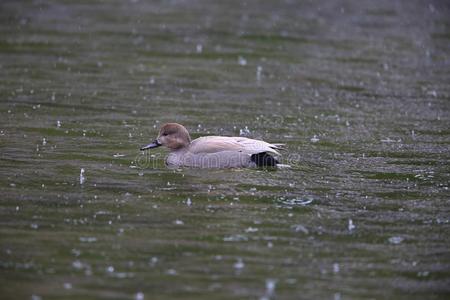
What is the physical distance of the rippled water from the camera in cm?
773

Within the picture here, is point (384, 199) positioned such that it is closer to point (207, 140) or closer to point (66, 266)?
point (207, 140)

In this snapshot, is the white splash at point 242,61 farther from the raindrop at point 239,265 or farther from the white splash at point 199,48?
the raindrop at point 239,265

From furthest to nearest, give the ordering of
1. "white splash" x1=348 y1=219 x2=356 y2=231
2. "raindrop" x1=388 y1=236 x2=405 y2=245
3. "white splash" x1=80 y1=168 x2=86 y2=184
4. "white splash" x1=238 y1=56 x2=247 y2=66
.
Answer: "white splash" x1=238 y1=56 x2=247 y2=66
"white splash" x1=80 y1=168 x2=86 y2=184
"white splash" x1=348 y1=219 x2=356 y2=231
"raindrop" x1=388 y1=236 x2=405 y2=245

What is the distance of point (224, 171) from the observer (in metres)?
11.1

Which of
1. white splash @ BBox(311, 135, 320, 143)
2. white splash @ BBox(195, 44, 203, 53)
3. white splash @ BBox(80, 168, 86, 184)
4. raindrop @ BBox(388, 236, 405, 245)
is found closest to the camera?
raindrop @ BBox(388, 236, 405, 245)

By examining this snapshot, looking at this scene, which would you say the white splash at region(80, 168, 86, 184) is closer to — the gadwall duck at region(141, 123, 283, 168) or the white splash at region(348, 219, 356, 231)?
the gadwall duck at region(141, 123, 283, 168)

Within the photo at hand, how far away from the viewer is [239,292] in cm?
724

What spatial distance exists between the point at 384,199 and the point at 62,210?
11.3ft

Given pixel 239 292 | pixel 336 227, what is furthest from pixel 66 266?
pixel 336 227

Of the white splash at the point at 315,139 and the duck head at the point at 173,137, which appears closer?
the duck head at the point at 173,137

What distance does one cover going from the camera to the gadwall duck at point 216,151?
11023 millimetres

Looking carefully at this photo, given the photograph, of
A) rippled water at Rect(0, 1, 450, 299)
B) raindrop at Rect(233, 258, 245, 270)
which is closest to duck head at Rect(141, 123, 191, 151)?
rippled water at Rect(0, 1, 450, 299)

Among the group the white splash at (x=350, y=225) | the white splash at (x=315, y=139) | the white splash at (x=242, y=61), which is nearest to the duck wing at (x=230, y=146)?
the white splash at (x=315, y=139)

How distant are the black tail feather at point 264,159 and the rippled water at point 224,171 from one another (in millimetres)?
129
